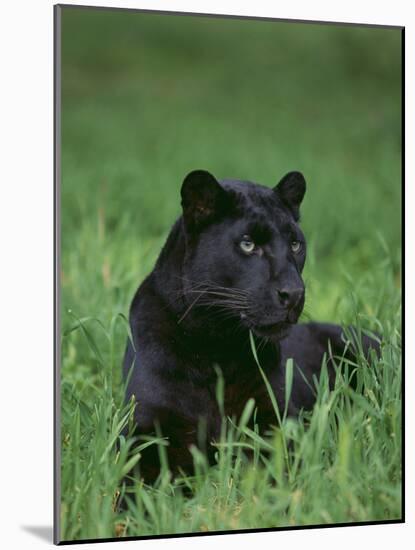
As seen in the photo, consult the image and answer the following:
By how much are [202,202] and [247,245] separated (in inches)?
7.9

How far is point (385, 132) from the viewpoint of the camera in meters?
5.67

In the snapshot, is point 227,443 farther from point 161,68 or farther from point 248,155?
point 161,68

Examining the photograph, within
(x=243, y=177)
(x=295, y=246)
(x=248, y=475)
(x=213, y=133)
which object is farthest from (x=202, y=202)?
(x=213, y=133)

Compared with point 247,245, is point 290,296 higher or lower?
lower

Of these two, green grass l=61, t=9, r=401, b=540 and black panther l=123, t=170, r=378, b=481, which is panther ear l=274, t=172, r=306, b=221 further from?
green grass l=61, t=9, r=401, b=540

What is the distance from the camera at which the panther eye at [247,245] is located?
11.6 feet

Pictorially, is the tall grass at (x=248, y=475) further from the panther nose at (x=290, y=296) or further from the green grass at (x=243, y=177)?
the panther nose at (x=290, y=296)

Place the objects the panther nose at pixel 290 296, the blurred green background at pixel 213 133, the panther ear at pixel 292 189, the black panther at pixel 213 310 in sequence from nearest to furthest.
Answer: the panther nose at pixel 290 296 < the black panther at pixel 213 310 < the panther ear at pixel 292 189 < the blurred green background at pixel 213 133

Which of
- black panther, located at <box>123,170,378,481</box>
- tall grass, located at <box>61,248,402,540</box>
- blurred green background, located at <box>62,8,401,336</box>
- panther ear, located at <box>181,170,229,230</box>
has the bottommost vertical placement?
tall grass, located at <box>61,248,402,540</box>

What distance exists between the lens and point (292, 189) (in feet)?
12.3

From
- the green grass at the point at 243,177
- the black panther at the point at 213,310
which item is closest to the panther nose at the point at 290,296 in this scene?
the black panther at the point at 213,310

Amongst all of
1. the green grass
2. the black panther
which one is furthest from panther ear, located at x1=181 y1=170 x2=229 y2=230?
the green grass

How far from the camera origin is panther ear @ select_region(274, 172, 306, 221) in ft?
12.2

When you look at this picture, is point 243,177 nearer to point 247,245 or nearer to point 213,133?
point 213,133
